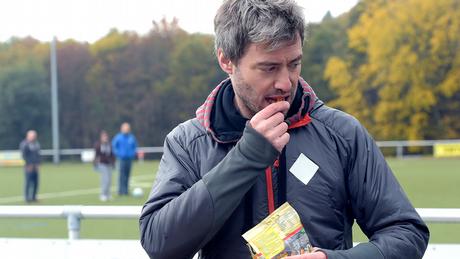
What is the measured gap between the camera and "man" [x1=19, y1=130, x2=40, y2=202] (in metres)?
16.9

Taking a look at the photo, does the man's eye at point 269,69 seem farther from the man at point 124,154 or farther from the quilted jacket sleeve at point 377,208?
the man at point 124,154

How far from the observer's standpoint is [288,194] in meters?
2.04

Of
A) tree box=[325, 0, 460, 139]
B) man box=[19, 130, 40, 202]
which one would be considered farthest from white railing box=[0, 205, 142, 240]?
tree box=[325, 0, 460, 139]

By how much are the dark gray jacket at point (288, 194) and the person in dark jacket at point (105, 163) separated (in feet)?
47.0

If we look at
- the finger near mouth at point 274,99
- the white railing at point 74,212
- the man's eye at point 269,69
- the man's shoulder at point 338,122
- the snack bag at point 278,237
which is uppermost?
the man's eye at point 269,69

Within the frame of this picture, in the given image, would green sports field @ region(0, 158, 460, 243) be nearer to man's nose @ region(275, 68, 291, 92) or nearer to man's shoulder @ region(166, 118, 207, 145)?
man's shoulder @ region(166, 118, 207, 145)

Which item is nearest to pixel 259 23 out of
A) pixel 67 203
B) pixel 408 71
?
pixel 67 203

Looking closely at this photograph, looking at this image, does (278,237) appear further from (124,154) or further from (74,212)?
(124,154)

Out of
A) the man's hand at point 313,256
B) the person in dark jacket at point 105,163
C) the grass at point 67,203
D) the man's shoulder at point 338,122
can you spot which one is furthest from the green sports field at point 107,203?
the man's hand at point 313,256

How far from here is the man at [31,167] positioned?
1688cm

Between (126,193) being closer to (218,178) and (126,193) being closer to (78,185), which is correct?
(78,185)

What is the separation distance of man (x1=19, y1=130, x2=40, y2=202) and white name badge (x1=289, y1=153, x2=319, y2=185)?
15353mm

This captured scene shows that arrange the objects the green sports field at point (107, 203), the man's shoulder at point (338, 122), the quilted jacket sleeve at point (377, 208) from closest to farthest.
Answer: the quilted jacket sleeve at point (377, 208), the man's shoulder at point (338, 122), the green sports field at point (107, 203)

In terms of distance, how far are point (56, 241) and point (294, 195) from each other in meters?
2.31
